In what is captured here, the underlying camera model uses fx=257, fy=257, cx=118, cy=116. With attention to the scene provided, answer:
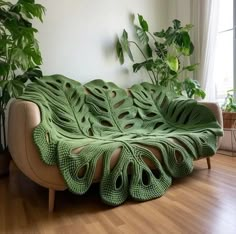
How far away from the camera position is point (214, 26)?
2.62 m

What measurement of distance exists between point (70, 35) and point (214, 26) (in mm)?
1457

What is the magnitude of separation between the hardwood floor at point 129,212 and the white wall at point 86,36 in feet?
3.84

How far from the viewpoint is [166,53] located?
275cm

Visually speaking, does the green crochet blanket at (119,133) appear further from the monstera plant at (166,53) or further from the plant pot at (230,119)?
the plant pot at (230,119)

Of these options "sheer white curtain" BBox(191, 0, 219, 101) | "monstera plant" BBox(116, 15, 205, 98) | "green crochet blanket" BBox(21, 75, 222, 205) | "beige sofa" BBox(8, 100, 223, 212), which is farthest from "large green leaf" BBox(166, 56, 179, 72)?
"beige sofa" BBox(8, 100, 223, 212)

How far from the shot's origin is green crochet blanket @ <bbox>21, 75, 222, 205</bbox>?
134 cm

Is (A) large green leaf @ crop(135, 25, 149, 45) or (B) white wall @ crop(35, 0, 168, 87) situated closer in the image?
(B) white wall @ crop(35, 0, 168, 87)

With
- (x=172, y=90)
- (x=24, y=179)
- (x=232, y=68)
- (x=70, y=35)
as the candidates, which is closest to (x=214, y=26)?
(x=232, y=68)

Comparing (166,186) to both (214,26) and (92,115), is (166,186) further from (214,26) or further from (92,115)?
(214,26)

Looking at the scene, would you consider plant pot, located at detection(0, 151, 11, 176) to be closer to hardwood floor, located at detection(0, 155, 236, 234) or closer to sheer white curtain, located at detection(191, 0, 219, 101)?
hardwood floor, located at detection(0, 155, 236, 234)

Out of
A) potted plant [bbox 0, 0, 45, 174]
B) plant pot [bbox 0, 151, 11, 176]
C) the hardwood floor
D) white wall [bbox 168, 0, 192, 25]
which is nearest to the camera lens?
the hardwood floor

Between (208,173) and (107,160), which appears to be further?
(208,173)

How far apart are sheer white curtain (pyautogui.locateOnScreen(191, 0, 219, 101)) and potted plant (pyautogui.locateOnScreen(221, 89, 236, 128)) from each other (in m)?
0.16

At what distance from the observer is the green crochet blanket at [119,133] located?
4.39ft
